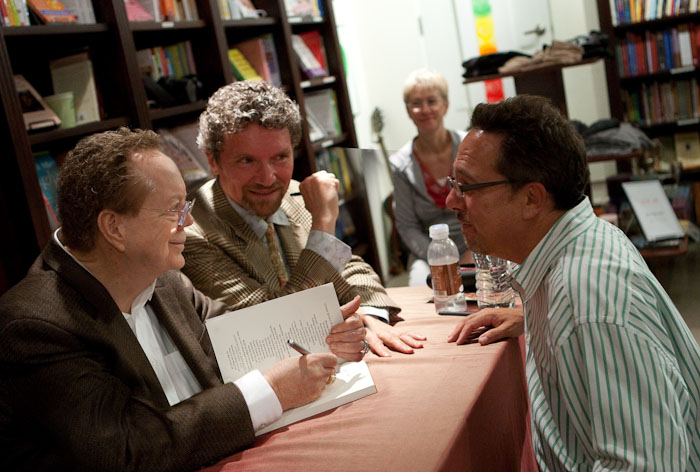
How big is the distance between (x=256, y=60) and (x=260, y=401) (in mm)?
2637

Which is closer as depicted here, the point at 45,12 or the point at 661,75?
the point at 45,12

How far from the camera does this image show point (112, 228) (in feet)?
4.02

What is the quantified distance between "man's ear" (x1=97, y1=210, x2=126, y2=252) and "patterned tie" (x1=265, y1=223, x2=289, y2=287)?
29.0 inches

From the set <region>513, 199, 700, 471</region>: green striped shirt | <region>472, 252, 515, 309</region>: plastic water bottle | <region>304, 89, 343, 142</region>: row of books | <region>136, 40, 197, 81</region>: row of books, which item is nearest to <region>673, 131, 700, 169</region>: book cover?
<region>304, 89, 343, 142</region>: row of books

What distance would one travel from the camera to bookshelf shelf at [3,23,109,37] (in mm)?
2104

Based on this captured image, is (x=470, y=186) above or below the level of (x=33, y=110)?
below

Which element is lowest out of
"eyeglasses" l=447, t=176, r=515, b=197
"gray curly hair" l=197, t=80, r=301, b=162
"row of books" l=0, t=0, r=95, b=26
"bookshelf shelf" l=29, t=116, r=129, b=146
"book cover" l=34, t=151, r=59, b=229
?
"eyeglasses" l=447, t=176, r=515, b=197

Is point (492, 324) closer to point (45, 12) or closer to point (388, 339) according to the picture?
point (388, 339)

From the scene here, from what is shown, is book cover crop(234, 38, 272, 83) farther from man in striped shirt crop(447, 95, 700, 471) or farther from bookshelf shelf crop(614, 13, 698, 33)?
bookshelf shelf crop(614, 13, 698, 33)

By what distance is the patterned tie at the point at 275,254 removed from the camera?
1949 millimetres

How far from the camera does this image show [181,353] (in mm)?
1372

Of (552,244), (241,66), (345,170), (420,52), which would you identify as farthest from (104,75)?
(420,52)

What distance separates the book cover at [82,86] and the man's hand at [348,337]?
5.02ft

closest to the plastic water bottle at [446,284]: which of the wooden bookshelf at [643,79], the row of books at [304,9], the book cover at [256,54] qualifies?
the book cover at [256,54]
